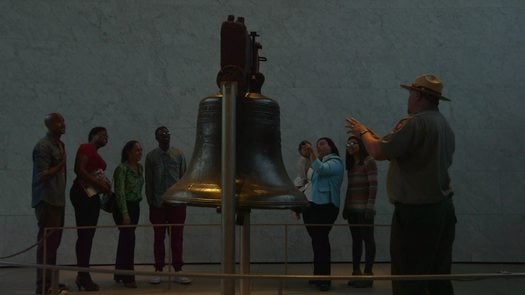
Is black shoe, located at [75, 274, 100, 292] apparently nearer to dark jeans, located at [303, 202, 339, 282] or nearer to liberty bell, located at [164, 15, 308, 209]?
dark jeans, located at [303, 202, 339, 282]

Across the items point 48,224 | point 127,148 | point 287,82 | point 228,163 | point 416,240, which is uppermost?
point 287,82

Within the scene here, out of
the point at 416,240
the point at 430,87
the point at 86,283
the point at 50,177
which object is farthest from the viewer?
the point at 86,283

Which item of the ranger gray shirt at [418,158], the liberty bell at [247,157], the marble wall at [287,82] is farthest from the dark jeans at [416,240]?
the marble wall at [287,82]

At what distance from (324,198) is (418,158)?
3.40m

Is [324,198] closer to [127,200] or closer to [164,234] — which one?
[164,234]

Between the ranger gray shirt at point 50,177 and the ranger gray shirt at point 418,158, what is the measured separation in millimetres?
3845

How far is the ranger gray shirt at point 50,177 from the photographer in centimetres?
575

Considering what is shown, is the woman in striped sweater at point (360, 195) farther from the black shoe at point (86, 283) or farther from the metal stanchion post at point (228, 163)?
the metal stanchion post at point (228, 163)

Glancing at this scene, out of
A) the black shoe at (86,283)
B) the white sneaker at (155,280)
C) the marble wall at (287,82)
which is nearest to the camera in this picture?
the black shoe at (86,283)

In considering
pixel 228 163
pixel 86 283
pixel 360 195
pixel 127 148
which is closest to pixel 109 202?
pixel 127 148

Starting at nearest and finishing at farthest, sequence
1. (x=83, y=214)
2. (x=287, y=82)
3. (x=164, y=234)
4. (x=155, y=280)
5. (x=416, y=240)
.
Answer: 1. (x=416, y=240)
2. (x=83, y=214)
3. (x=155, y=280)
4. (x=164, y=234)
5. (x=287, y=82)

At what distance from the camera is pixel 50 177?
580 cm

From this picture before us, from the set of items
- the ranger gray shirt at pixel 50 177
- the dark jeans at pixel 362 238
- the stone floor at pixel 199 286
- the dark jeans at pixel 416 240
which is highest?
the ranger gray shirt at pixel 50 177

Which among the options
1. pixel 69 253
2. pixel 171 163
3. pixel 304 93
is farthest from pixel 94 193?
pixel 304 93
